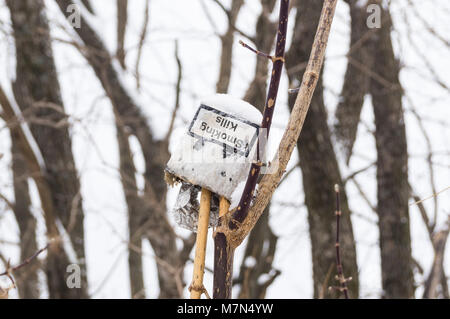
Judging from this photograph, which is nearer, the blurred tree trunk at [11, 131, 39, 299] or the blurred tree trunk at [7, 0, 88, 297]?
the blurred tree trunk at [7, 0, 88, 297]

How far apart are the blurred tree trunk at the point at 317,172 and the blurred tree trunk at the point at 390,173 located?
1.46 feet

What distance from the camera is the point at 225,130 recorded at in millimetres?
801

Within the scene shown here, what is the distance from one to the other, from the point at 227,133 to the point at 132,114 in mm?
2330

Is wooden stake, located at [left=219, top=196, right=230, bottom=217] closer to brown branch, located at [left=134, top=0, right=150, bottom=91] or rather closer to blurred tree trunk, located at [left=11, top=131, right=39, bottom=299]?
brown branch, located at [left=134, top=0, right=150, bottom=91]

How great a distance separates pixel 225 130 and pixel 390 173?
108 inches

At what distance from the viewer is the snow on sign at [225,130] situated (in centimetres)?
79

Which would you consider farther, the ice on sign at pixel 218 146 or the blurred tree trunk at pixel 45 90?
the blurred tree trunk at pixel 45 90

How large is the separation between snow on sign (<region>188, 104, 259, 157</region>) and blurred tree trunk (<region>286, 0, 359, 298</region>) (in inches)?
79.1

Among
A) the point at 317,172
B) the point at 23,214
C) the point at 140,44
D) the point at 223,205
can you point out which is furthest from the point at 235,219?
the point at 23,214

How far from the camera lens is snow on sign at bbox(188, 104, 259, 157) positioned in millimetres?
792
